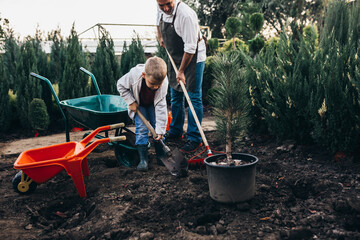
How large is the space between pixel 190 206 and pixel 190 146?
1.42 m

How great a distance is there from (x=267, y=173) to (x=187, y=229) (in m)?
1.23

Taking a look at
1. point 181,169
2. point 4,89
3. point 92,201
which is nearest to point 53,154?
point 92,201

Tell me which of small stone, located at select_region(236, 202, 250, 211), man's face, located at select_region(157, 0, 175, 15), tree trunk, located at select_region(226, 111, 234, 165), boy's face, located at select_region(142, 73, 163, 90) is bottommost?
small stone, located at select_region(236, 202, 250, 211)

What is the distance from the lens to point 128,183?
2791 millimetres

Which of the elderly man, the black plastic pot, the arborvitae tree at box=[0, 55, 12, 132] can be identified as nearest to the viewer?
the black plastic pot

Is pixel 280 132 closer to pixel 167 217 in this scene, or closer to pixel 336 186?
pixel 336 186

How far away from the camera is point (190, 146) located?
3.63 m

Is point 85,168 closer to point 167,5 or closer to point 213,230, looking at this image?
point 213,230

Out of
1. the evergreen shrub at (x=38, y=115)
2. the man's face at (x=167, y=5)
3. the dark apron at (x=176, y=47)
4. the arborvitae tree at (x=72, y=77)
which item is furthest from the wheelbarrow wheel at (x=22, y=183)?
the arborvitae tree at (x=72, y=77)

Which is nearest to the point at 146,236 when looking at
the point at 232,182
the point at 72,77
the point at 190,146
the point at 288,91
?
the point at 232,182

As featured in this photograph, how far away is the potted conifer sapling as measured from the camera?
6.96 ft

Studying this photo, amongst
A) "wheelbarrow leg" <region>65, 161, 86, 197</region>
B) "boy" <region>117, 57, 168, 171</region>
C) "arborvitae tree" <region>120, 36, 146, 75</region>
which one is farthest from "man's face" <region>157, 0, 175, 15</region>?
"arborvitae tree" <region>120, 36, 146, 75</region>

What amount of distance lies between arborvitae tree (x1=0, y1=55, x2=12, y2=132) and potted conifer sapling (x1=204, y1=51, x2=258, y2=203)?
470 centimetres

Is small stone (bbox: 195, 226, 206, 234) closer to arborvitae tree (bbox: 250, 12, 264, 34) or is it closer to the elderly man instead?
the elderly man
